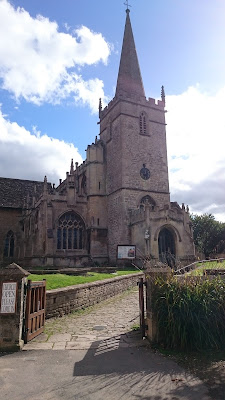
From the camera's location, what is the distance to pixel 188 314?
6773 mm

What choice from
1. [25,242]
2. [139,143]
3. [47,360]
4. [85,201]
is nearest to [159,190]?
[139,143]

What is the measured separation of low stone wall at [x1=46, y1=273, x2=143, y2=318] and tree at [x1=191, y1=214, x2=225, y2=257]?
126 ft

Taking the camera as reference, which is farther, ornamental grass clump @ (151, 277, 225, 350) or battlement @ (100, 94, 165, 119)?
battlement @ (100, 94, 165, 119)

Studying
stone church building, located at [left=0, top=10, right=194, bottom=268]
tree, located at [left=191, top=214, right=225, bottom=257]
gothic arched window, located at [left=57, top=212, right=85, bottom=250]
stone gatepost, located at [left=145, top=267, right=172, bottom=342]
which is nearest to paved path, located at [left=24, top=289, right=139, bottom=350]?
stone gatepost, located at [left=145, top=267, right=172, bottom=342]

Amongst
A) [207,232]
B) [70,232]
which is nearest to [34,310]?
[70,232]

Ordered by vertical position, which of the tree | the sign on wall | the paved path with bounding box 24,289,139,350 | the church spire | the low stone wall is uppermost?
the church spire

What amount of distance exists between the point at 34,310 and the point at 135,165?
25820 millimetres

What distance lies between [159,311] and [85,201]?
25866mm

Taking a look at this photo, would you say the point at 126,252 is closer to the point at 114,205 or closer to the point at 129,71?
the point at 114,205

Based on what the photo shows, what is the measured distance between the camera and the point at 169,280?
751 centimetres

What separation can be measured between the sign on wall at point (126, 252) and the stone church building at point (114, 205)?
1316 millimetres

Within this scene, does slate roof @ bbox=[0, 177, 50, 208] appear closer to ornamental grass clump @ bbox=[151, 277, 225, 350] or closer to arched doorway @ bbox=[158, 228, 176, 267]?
arched doorway @ bbox=[158, 228, 176, 267]

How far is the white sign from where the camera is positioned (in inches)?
270

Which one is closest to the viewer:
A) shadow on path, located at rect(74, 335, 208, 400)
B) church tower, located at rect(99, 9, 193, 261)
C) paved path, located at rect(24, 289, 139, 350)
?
shadow on path, located at rect(74, 335, 208, 400)
